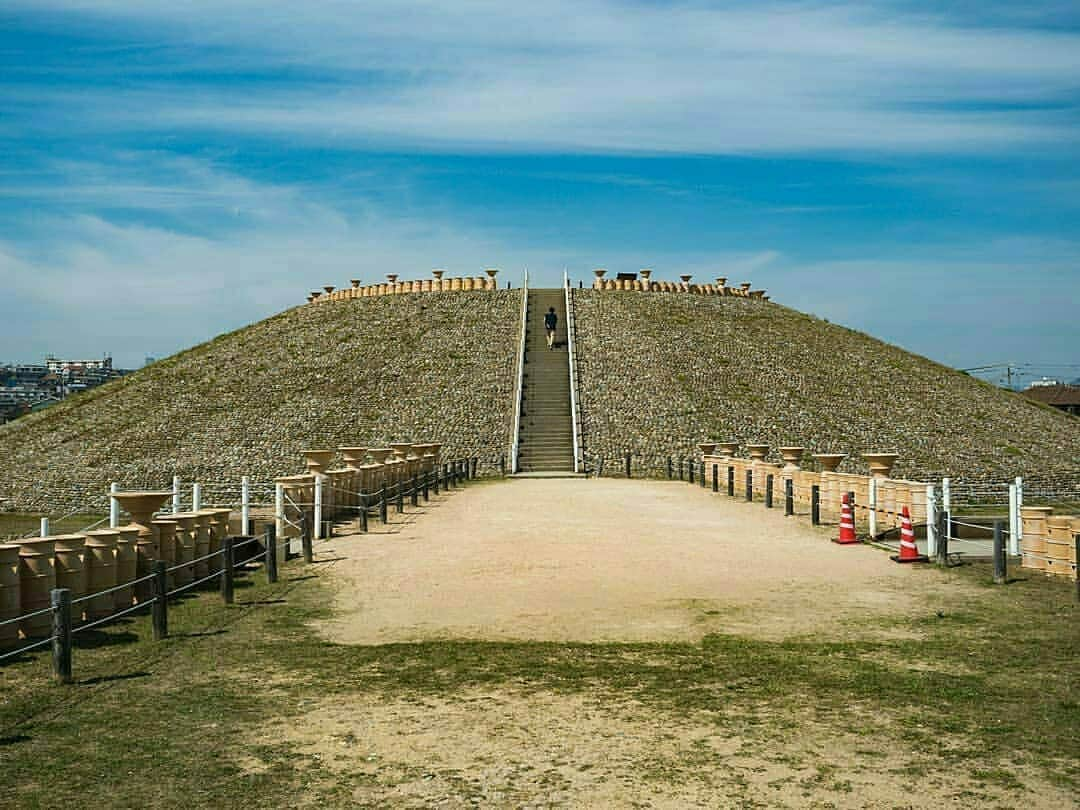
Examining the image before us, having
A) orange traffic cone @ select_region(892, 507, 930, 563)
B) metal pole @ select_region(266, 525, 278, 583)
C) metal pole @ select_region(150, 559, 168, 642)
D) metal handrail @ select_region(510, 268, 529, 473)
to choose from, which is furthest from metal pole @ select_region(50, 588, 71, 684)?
metal handrail @ select_region(510, 268, 529, 473)

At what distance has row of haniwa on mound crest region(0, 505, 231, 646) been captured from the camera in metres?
11.3

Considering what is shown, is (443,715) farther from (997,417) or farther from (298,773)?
(997,417)

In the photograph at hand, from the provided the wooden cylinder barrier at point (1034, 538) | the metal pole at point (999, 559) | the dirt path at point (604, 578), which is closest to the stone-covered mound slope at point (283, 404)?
the dirt path at point (604, 578)

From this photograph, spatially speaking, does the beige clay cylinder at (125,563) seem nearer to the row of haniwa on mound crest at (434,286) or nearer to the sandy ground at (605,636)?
the sandy ground at (605,636)

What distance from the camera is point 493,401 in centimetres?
4812

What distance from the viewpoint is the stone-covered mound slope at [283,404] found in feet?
141

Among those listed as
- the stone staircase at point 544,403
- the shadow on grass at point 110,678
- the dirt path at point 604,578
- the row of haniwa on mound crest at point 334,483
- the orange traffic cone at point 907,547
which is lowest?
the shadow on grass at point 110,678

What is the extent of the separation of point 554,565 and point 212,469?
2832 cm

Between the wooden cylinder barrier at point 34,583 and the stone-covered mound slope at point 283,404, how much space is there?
29160 millimetres

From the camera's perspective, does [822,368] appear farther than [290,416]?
Yes

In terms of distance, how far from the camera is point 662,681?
9734 millimetres

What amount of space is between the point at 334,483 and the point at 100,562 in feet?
37.4

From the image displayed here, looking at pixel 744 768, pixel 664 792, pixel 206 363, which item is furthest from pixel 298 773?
pixel 206 363

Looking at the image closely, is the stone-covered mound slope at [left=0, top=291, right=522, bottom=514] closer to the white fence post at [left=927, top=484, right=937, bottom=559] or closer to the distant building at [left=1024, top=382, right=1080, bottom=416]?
the white fence post at [left=927, top=484, right=937, bottom=559]
